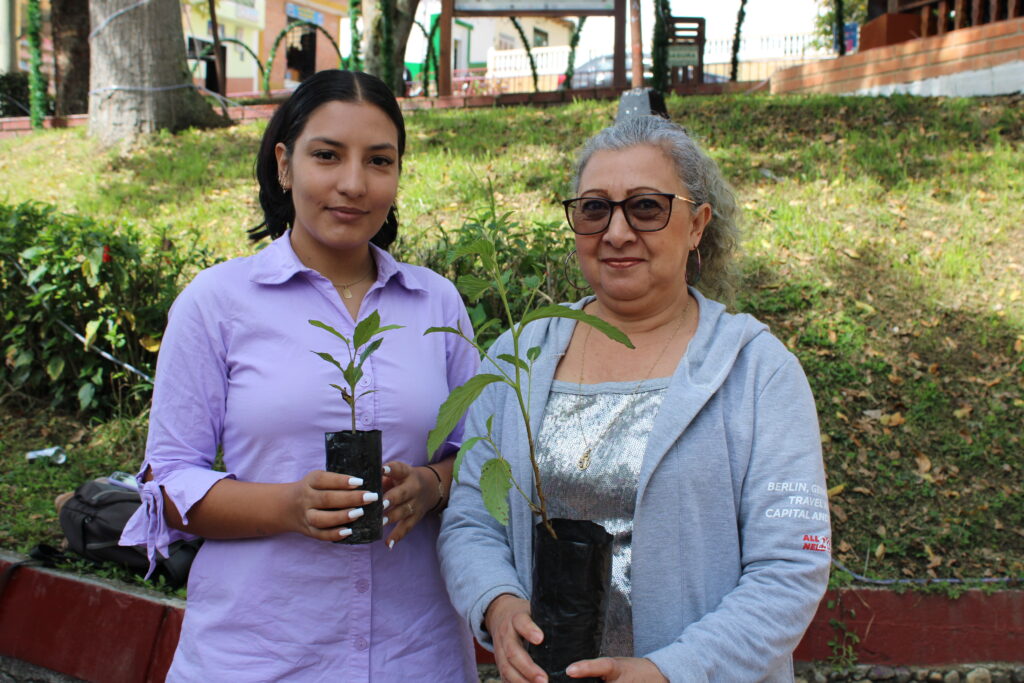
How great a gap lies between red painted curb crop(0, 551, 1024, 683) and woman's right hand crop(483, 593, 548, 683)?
2.09 m

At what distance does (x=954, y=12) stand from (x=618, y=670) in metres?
10.1

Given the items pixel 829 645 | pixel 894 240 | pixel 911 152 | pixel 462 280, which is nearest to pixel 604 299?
pixel 462 280

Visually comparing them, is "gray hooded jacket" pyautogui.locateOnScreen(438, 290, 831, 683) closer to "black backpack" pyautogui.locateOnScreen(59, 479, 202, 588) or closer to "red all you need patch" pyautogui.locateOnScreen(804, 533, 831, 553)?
"red all you need patch" pyautogui.locateOnScreen(804, 533, 831, 553)

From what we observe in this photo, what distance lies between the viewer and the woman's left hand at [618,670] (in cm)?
139

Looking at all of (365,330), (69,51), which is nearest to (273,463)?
(365,330)

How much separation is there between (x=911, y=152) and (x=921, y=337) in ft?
8.74

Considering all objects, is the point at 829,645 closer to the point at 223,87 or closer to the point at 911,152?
the point at 911,152

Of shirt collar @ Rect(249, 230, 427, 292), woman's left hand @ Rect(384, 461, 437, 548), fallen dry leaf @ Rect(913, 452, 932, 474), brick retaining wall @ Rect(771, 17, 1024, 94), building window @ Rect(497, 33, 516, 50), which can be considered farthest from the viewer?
building window @ Rect(497, 33, 516, 50)

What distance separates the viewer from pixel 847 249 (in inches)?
221

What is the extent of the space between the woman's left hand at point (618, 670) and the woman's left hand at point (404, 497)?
487 millimetres

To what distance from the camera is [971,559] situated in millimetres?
3639

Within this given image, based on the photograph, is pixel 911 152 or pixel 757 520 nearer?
pixel 757 520

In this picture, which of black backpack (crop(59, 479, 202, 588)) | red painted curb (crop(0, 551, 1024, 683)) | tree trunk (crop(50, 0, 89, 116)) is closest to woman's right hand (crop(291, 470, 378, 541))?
red painted curb (crop(0, 551, 1024, 683))

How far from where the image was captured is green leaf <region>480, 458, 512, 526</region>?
4.86 ft
